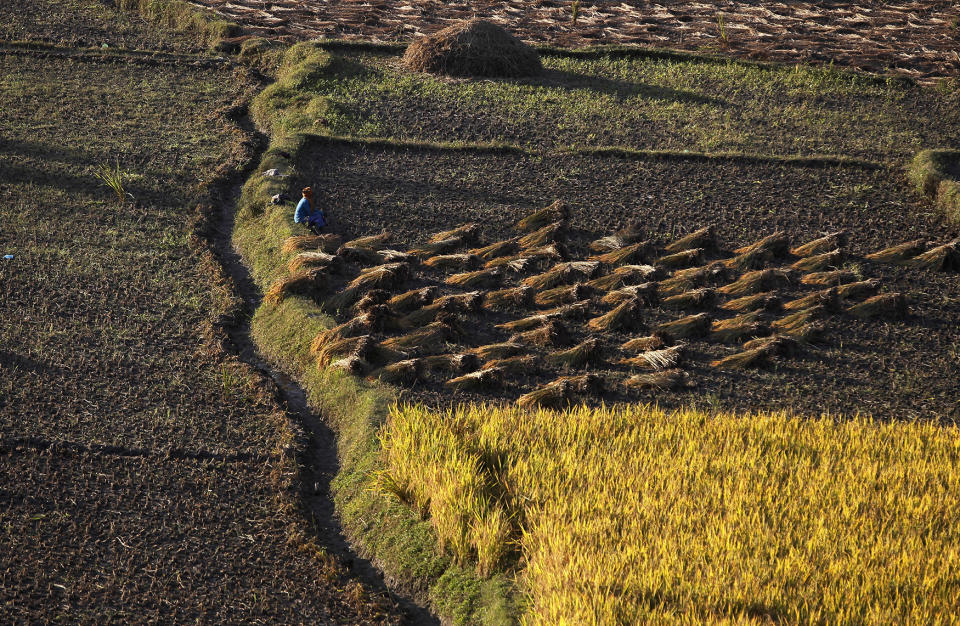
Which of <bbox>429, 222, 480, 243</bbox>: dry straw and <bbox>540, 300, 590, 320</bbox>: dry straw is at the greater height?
<bbox>429, 222, 480, 243</bbox>: dry straw

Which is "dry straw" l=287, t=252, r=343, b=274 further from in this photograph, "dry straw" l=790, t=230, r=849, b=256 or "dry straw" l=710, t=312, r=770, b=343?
"dry straw" l=790, t=230, r=849, b=256

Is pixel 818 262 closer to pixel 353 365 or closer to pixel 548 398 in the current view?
pixel 548 398

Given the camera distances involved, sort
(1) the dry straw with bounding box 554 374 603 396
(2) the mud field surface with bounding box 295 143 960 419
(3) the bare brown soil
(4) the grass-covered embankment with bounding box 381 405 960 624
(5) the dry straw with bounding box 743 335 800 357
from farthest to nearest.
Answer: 1. (3) the bare brown soil
2. (5) the dry straw with bounding box 743 335 800 357
3. (2) the mud field surface with bounding box 295 143 960 419
4. (1) the dry straw with bounding box 554 374 603 396
5. (4) the grass-covered embankment with bounding box 381 405 960 624

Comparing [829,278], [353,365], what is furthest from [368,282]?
[829,278]

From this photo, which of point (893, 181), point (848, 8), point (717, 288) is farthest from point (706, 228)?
point (848, 8)

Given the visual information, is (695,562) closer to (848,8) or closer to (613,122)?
(613,122)

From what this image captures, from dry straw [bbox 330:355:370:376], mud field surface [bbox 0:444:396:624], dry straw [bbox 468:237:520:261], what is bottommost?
mud field surface [bbox 0:444:396:624]

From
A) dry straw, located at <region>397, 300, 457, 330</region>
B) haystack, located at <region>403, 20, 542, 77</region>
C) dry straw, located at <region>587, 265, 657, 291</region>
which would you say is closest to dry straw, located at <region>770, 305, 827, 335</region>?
dry straw, located at <region>587, 265, 657, 291</region>
